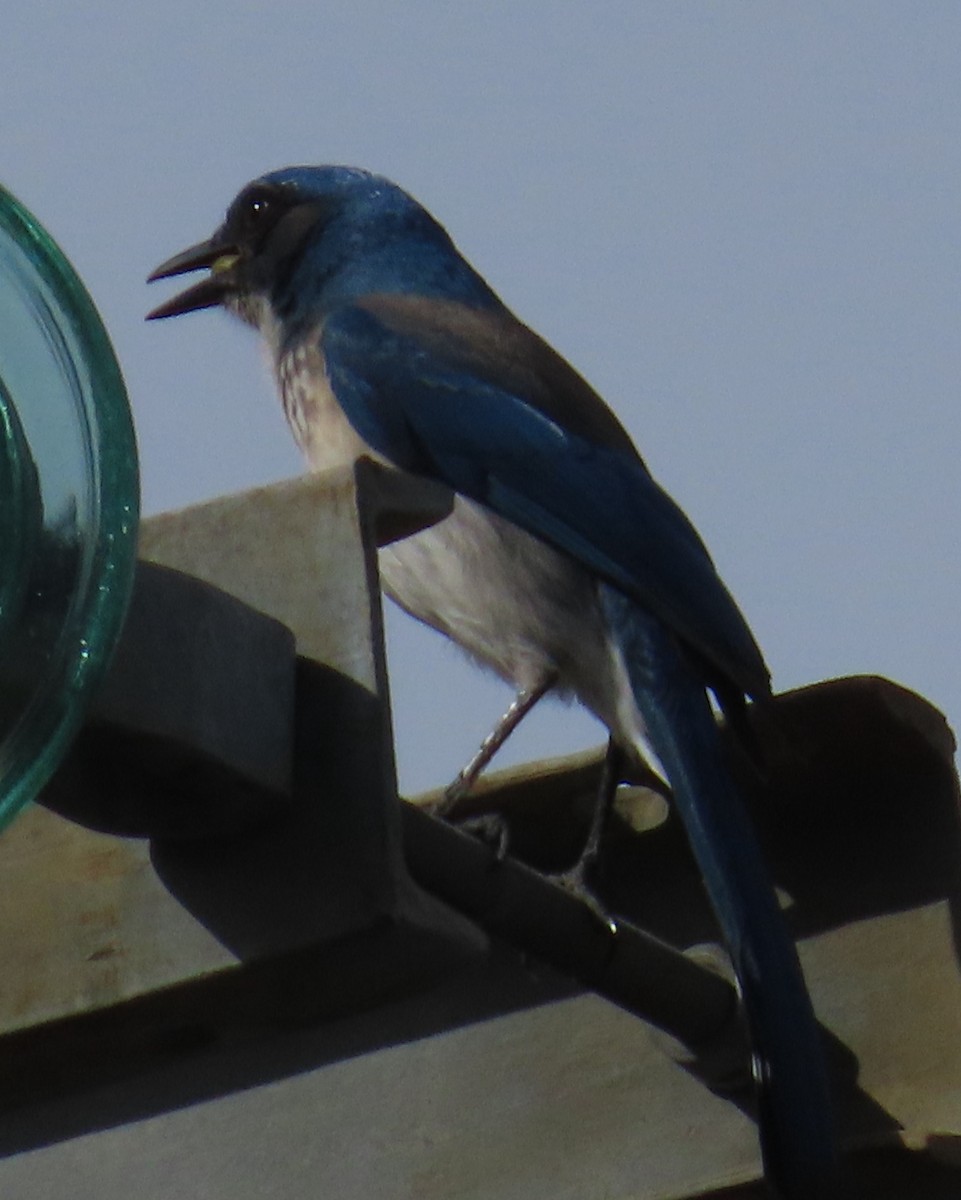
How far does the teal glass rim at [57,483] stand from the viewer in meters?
1.86

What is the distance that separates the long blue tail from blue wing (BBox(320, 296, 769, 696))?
924 millimetres

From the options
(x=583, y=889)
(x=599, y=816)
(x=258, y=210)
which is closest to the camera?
(x=583, y=889)

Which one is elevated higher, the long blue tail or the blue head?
the blue head

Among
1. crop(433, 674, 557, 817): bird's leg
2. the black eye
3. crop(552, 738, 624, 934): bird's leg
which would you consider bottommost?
crop(433, 674, 557, 817): bird's leg

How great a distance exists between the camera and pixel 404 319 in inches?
213

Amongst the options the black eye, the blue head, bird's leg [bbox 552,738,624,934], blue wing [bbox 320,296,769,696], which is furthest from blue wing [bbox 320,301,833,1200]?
the black eye

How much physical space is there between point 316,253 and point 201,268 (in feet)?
1.20

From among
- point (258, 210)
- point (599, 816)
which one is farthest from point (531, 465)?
point (599, 816)

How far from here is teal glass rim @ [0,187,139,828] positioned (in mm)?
1862

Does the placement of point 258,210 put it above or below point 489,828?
above

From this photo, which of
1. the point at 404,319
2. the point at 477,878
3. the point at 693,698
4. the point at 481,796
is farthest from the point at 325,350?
the point at 477,878

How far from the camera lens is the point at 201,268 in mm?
6203

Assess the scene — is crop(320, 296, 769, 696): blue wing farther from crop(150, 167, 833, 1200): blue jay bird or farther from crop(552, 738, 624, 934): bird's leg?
crop(552, 738, 624, 934): bird's leg

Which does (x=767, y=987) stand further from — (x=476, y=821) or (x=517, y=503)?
(x=517, y=503)
